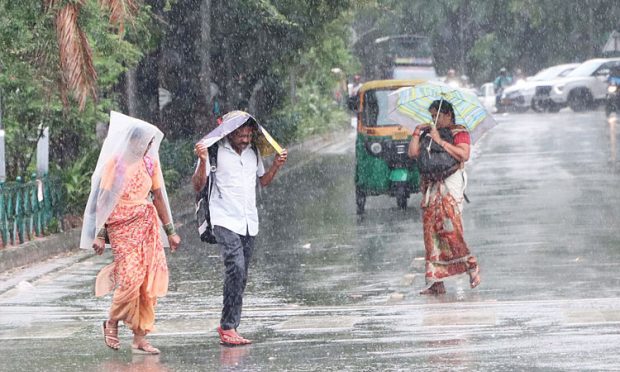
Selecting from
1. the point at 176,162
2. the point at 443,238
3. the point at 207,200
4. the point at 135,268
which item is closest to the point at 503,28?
the point at 176,162

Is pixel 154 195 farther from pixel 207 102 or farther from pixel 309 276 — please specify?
pixel 207 102

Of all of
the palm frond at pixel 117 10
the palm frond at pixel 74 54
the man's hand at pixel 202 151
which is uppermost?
the palm frond at pixel 117 10

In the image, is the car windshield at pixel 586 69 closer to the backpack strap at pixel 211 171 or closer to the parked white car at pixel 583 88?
the parked white car at pixel 583 88

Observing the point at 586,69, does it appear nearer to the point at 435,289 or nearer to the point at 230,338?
the point at 435,289

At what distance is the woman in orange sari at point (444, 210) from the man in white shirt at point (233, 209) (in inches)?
106

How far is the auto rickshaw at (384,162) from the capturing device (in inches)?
853

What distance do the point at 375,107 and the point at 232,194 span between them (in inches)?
463

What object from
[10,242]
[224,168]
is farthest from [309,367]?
[10,242]

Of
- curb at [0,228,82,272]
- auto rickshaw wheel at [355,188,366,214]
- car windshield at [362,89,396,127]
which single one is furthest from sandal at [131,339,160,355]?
car windshield at [362,89,396,127]

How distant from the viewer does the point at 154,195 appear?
1053 cm

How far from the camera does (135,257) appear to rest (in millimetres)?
10273

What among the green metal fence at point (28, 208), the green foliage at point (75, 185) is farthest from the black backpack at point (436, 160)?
the green foliage at point (75, 185)

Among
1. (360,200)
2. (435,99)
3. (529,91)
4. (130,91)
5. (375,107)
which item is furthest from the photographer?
(529,91)

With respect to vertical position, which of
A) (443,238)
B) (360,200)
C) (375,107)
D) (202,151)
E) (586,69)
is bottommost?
(360,200)
